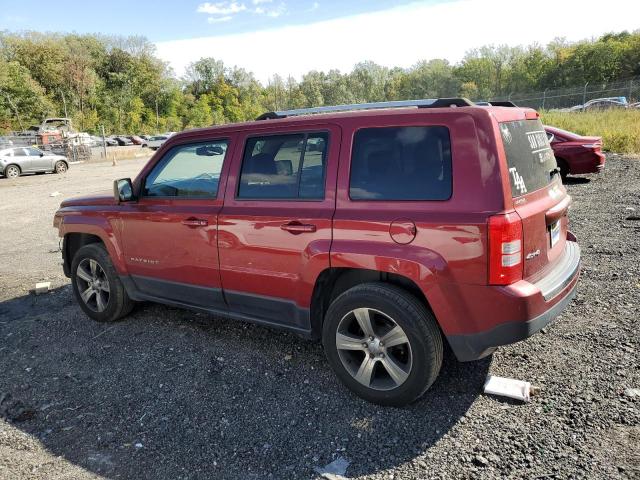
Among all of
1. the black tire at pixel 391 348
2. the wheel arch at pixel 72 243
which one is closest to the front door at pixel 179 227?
the wheel arch at pixel 72 243

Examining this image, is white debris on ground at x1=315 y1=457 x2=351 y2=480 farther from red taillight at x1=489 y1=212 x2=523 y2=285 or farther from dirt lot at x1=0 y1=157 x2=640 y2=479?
red taillight at x1=489 y1=212 x2=523 y2=285

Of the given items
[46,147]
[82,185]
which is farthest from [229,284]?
[46,147]

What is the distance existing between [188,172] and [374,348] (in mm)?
2214

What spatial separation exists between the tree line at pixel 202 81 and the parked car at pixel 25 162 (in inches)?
1227

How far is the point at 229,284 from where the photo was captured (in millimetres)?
3867

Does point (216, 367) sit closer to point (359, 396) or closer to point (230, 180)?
point (359, 396)

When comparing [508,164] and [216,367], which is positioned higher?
[508,164]

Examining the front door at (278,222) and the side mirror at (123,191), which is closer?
the front door at (278,222)

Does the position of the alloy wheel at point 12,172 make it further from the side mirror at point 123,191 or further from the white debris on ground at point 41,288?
the side mirror at point 123,191

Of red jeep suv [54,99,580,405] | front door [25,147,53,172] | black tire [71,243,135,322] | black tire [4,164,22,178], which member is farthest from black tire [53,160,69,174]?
red jeep suv [54,99,580,405]

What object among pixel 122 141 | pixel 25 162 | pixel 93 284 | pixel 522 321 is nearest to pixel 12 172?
pixel 25 162

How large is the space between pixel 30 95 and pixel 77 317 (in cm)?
5693

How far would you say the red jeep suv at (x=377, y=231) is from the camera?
278cm

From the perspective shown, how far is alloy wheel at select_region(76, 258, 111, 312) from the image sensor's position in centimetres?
488
